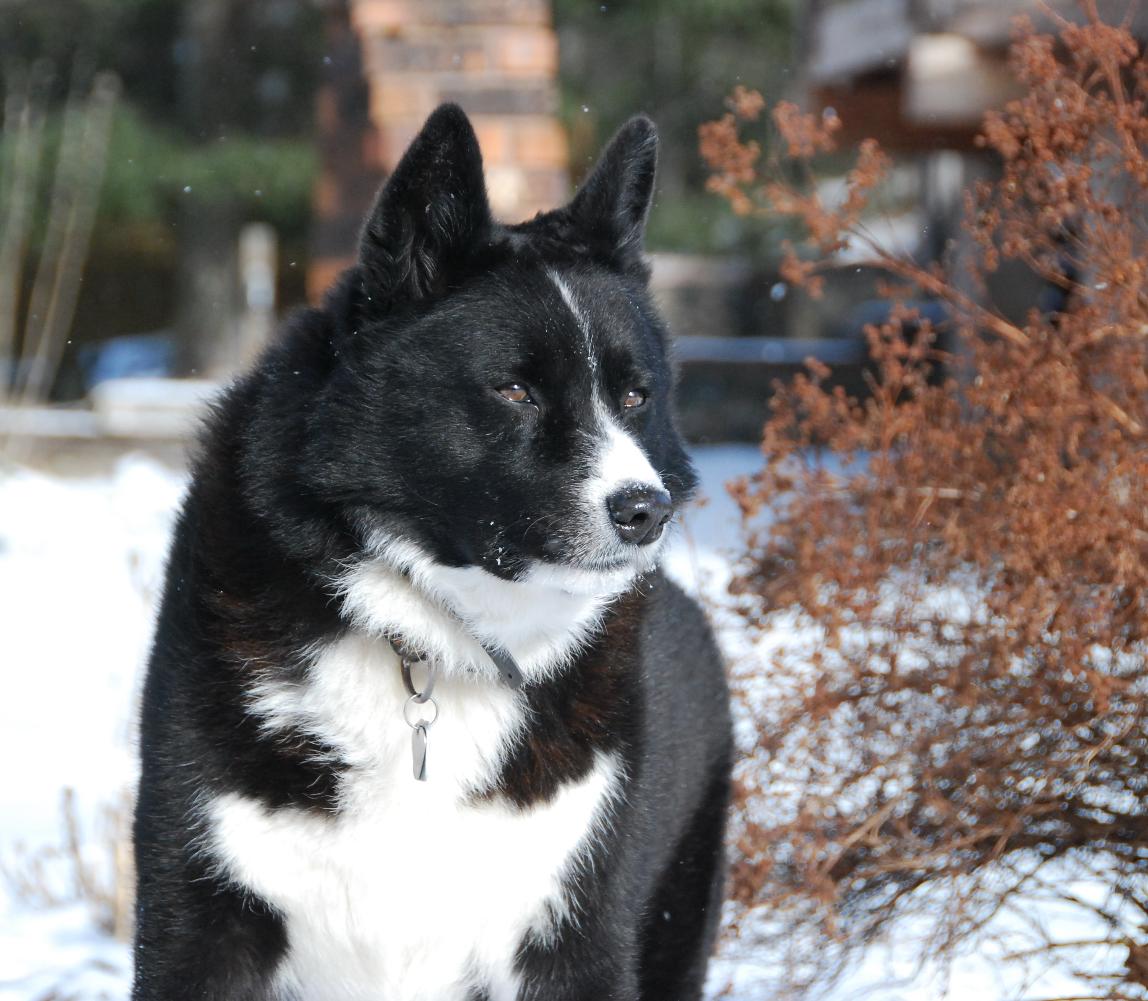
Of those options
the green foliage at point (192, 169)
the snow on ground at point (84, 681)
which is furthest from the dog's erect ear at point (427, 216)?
the green foliage at point (192, 169)

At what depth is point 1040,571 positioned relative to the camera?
2.89 meters

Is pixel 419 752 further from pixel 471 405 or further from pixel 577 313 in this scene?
pixel 577 313

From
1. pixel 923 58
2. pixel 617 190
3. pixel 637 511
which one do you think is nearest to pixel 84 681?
pixel 617 190

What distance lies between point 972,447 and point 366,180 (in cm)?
319

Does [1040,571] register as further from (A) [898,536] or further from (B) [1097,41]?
(B) [1097,41]

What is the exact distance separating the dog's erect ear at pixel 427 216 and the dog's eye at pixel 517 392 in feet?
0.69

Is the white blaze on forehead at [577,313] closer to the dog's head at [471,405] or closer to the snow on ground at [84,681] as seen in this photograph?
the dog's head at [471,405]

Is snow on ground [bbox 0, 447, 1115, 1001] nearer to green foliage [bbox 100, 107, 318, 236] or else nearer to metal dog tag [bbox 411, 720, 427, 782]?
metal dog tag [bbox 411, 720, 427, 782]

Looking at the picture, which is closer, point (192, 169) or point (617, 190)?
point (617, 190)

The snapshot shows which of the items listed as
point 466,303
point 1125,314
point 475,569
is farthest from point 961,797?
point 466,303

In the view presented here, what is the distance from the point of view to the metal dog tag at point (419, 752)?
7.52 ft

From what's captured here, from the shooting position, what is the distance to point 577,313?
239cm

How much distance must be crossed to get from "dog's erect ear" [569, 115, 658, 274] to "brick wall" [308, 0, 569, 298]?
8.41 feet

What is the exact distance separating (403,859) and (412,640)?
0.34m
